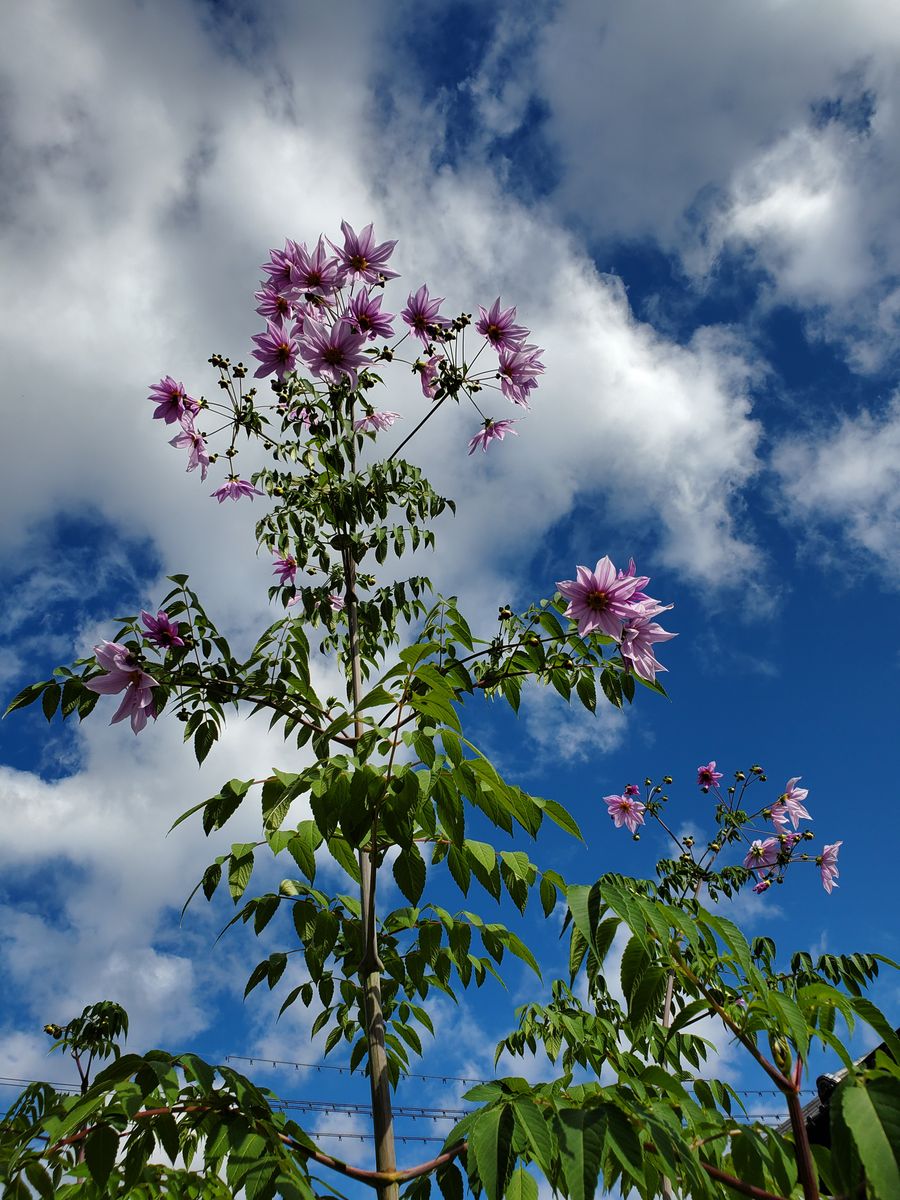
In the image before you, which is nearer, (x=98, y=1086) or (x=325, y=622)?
(x=98, y=1086)

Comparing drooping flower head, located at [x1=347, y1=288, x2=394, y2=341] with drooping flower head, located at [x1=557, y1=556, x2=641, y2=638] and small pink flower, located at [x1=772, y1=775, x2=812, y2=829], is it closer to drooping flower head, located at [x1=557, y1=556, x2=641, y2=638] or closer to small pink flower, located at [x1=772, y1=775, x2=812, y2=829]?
drooping flower head, located at [x1=557, y1=556, x2=641, y2=638]

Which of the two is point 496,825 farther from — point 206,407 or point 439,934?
point 206,407

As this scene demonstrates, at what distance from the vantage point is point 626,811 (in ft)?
21.2

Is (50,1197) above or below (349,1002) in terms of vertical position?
below

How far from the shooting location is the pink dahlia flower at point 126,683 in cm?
224

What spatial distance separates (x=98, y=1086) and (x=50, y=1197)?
0.20 meters

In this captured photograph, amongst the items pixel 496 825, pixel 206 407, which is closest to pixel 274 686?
pixel 496 825

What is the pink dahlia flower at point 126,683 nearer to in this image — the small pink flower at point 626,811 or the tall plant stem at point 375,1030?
the tall plant stem at point 375,1030

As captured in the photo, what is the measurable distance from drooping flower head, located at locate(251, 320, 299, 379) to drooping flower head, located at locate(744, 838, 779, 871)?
498cm

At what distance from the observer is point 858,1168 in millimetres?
1352

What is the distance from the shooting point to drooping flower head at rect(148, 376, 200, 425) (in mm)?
3543

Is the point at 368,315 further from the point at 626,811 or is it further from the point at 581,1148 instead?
the point at 626,811

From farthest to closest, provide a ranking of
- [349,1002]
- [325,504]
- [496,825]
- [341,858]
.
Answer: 1. [325,504]
2. [349,1002]
3. [341,858]
4. [496,825]

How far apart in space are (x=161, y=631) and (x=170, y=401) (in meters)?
1.59
